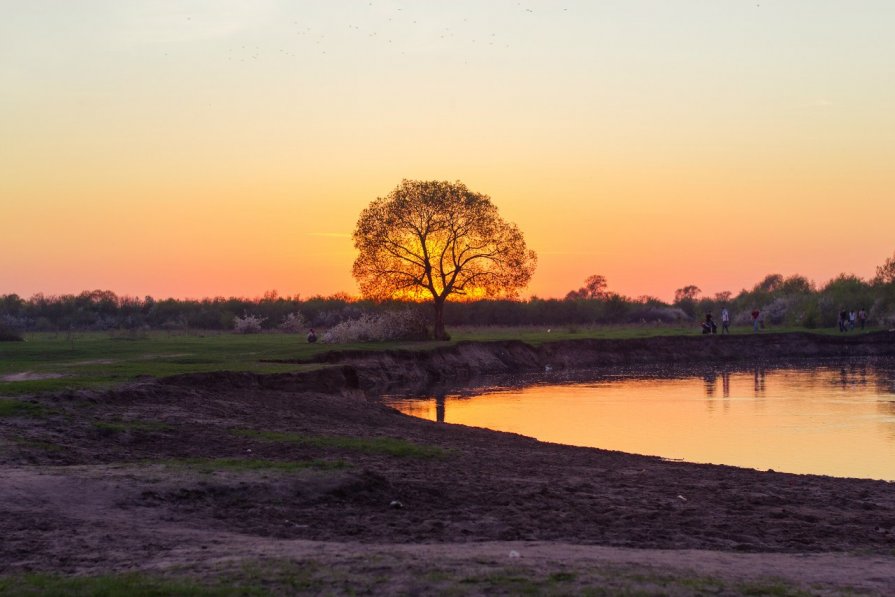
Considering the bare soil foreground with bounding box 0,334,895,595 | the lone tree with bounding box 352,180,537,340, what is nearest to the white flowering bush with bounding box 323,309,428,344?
the lone tree with bounding box 352,180,537,340

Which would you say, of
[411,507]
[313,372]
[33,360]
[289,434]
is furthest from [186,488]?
[33,360]

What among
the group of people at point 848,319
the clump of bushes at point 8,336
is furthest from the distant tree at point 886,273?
the clump of bushes at point 8,336

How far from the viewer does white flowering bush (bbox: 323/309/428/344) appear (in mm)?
58125

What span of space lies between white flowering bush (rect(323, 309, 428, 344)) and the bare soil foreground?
3508 cm

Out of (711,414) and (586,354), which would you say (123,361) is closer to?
(711,414)

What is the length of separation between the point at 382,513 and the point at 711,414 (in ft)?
68.8

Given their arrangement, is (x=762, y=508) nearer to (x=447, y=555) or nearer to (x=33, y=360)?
(x=447, y=555)

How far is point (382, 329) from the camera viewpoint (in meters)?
59.5

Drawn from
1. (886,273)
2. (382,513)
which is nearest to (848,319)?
(886,273)

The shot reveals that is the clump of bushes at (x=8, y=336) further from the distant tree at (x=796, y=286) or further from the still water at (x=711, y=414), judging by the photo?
the distant tree at (x=796, y=286)

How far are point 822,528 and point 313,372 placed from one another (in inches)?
877

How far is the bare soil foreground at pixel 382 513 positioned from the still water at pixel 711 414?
3.92 metres

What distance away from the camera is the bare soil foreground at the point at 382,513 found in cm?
862

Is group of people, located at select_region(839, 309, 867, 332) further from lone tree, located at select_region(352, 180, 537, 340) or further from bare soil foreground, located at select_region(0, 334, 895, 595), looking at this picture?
bare soil foreground, located at select_region(0, 334, 895, 595)
